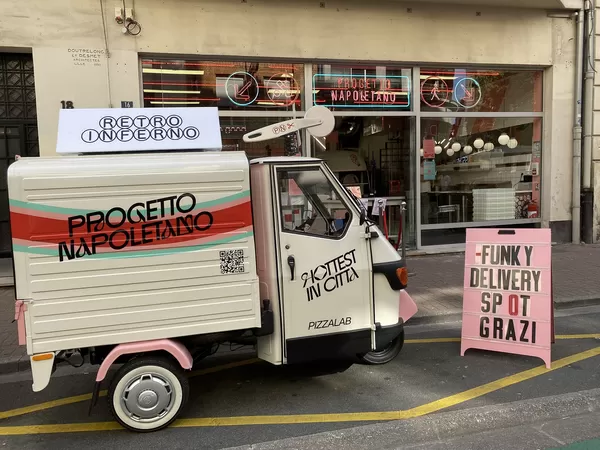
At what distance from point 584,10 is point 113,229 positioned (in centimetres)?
1127

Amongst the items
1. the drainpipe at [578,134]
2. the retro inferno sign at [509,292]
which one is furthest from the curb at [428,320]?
the drainpipe at [578,134]

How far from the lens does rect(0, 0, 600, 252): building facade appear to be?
8148 mm

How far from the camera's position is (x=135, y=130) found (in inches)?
149

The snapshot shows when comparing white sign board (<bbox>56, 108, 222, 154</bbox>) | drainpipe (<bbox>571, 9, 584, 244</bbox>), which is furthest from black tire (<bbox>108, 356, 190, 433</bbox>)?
drainpipe (<bbox>571, 9, 584, 244</bbox>)

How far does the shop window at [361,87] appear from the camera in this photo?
959cm

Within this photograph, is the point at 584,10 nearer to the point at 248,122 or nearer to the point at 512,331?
the point at 248,122

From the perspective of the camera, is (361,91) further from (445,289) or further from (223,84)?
(445,289)

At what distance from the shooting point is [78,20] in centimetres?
802

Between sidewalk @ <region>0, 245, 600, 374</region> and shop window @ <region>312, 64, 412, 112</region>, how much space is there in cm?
330

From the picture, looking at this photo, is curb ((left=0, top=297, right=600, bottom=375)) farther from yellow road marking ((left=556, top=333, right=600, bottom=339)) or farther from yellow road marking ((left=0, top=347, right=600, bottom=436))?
yellow road marking ((left=0, top=347, right=600, bottom=436))

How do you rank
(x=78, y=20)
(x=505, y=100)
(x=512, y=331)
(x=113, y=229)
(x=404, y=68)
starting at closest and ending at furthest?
(x=113, y=229) → (x=512, y=331) → (x=78, y=20) → (x=404, y=68) → (x=505, y=100)

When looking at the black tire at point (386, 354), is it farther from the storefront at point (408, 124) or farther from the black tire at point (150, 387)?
the storefront at point (408, 124)

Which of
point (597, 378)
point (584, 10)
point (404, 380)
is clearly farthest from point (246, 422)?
point (584, 10)

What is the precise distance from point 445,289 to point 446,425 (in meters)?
4.00
